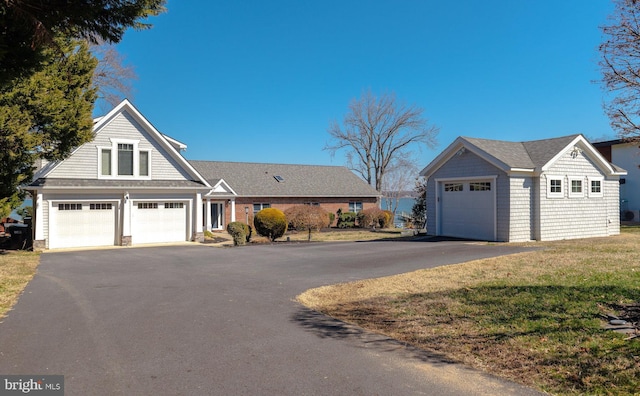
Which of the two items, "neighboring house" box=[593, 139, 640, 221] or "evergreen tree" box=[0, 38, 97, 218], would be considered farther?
"neighboring house" box=[593, 139, 640, 221]

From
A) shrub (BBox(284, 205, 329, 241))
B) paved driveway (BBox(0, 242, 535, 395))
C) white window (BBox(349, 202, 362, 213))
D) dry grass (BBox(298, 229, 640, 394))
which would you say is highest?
white window (BBox(349, 202, 362, 213))

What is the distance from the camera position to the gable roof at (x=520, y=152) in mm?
18891

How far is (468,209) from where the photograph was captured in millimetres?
20562

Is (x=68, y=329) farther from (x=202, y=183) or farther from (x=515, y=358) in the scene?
(x=202, y=183)

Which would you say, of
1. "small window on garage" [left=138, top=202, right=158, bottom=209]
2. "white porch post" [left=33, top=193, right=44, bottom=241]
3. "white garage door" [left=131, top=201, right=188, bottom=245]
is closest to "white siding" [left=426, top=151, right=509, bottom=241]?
"white garage door" [left=131, top=201, right=188, bottom=245]

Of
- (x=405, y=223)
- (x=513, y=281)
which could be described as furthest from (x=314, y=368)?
(x=405, y=223)

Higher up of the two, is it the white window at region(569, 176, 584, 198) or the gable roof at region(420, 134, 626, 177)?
the gable roof at region(420, 134, 626, 177)

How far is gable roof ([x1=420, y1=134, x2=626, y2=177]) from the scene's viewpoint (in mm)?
18891

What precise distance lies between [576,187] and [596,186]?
1.68 meters

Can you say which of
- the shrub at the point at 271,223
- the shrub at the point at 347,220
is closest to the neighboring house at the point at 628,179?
the shrub at the point at 347,220

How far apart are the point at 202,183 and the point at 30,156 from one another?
7.84 metres

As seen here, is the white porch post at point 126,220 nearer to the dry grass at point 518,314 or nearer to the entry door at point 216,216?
the entry door at point 216,216

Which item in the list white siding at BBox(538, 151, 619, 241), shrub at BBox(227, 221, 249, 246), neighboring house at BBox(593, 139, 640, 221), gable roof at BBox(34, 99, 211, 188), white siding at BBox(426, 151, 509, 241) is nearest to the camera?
white siding at BBox(426, 151, 509, 241)

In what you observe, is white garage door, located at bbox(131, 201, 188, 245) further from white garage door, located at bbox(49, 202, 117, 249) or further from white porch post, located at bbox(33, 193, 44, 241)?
white porch post, located at bbox(33, 193, 44, 241)
